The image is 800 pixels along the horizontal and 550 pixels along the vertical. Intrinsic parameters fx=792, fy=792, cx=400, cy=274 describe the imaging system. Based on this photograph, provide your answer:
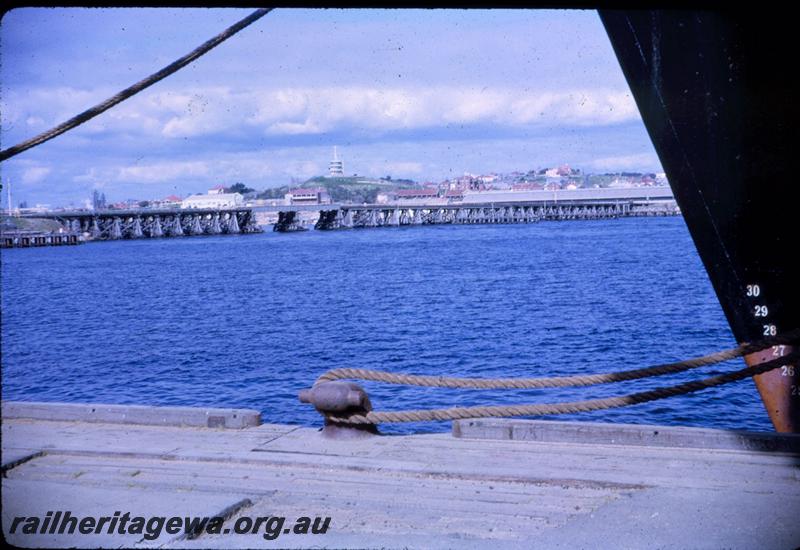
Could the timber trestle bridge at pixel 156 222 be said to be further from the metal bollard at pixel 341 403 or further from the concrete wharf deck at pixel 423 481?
the metal bollard at pixel 341 403

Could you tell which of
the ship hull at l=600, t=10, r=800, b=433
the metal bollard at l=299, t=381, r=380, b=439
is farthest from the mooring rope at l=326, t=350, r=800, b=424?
the ship hull at l=600, t=10, r=800, b=433

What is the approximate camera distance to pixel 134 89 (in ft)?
10.9

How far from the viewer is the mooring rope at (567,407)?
4.82 m

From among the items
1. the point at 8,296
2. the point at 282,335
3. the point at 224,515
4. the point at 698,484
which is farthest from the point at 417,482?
the point at 8,296

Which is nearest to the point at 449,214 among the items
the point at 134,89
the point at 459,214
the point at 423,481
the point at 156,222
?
the point at 459,214

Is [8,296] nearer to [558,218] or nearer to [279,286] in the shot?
[279,286]

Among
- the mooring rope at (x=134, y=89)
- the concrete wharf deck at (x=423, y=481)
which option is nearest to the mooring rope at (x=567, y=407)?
the concrete wharf deck at (x=423, y=481)

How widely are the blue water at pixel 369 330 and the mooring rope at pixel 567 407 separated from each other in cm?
953

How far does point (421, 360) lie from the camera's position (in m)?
24.8

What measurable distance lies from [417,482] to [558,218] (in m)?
155

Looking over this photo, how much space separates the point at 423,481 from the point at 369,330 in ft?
89.9

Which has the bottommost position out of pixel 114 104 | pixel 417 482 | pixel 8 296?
pixel 8 296

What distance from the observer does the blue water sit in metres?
20.0

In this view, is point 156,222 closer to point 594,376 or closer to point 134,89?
point 594,376
